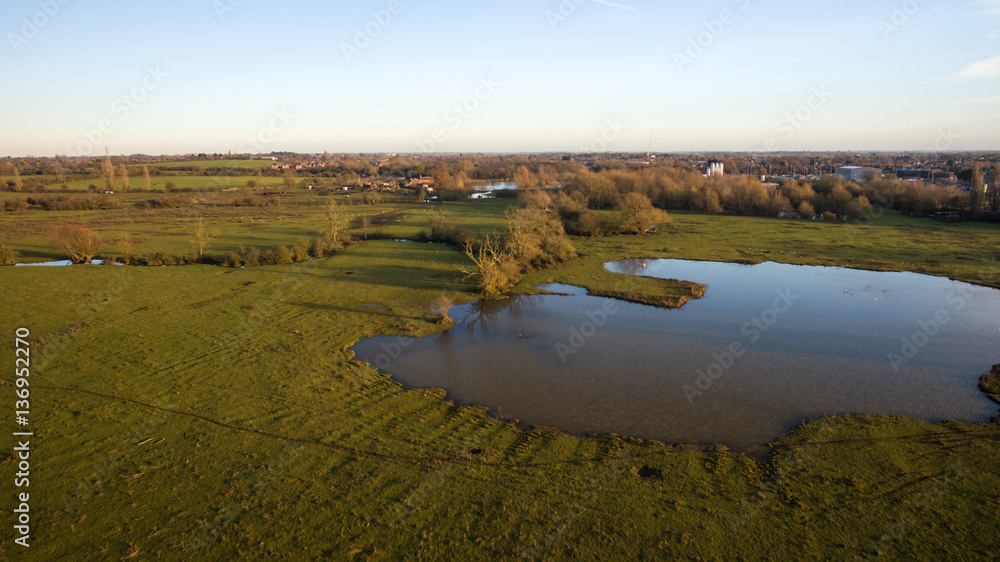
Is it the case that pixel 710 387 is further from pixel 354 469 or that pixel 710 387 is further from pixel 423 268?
pixel 423 268

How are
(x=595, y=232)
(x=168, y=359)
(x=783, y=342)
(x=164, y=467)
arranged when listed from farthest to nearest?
(x=595, y=232) < (x=783, y=342) < (x=168, y=359) < (x=164, y=467)

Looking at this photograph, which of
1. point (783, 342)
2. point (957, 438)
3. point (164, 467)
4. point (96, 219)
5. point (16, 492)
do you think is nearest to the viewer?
point (16, 492)

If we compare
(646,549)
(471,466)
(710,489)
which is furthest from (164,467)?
(710,489)

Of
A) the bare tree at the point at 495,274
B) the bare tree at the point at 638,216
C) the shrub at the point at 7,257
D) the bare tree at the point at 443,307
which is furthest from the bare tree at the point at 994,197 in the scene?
the shrub at the point at 7,257

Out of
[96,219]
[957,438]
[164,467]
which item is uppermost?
[96,219]

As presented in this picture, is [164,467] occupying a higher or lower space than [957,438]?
higher
